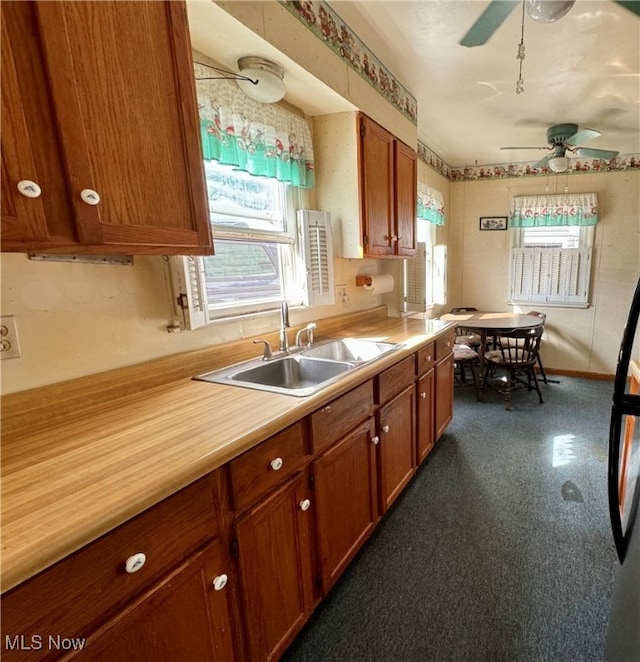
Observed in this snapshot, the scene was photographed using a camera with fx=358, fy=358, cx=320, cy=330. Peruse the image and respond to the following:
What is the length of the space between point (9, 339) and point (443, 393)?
242cm

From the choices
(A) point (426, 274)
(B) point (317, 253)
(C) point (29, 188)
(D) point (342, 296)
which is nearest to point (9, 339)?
(C) point (29, 188)

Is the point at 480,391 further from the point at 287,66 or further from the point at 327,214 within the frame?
the point at 287,66

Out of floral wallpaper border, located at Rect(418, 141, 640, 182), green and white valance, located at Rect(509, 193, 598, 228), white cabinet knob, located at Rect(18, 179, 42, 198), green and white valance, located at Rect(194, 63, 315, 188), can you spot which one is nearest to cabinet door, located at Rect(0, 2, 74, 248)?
white cabinet knob, located at Rect(18, 179, 42, 198)

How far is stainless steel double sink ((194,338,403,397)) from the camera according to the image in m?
1.41

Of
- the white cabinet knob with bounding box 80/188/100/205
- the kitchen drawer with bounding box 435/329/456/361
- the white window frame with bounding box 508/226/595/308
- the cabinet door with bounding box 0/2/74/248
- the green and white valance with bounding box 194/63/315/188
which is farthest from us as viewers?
the white window frame with bounding box 508/226/595/308

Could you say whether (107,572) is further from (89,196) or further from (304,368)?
(304,368)

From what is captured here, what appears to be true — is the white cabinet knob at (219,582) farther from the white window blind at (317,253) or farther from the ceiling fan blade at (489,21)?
the ceiling fan blade at (489,21)

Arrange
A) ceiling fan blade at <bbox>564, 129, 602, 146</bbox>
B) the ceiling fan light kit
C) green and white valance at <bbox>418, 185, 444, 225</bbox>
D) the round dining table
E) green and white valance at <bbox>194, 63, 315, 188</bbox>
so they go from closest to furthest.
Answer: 1. green and white valance at <bbox>194, 63, 315, 188</bbox>
2. ceiling fan blade at <bbox>564, 129, 602, 146</bbox>
3. the ceiling fan light kit
4. the round dining table
5. green and white valance at <bbox>418, 185, 444, 225</bbox>

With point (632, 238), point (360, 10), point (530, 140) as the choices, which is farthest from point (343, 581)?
point (632, 238)

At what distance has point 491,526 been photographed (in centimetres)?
187

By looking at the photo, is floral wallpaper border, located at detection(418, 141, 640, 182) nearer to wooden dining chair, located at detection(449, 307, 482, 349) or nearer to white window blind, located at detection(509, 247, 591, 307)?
white window blind, located at detection(509, 247, 591, 307)

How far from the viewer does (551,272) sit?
4.34 m

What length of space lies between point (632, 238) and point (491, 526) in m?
3.92

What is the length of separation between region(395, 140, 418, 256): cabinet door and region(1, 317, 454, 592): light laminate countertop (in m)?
1.65
